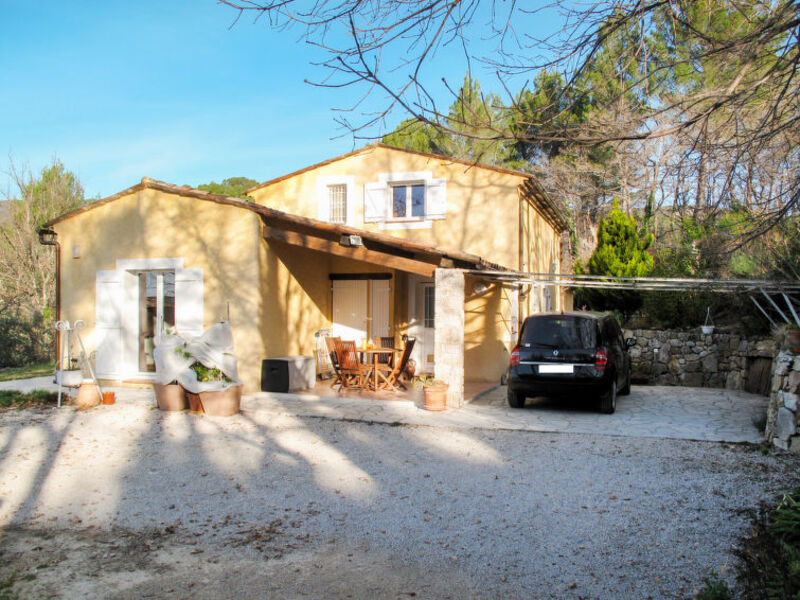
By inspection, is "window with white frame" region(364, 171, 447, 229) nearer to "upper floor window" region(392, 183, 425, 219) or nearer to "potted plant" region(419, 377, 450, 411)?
"upper floor window" region(392, 183, 425, 219)

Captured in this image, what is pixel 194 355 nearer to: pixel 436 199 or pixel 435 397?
pixel 435 397

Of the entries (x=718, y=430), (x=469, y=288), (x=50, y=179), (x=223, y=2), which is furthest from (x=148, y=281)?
(x=50, y=179)

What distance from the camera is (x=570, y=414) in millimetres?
9078

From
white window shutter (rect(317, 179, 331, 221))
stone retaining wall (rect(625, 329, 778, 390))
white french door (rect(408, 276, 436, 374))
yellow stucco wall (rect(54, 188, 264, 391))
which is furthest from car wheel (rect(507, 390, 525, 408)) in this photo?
stone retaining wall (rect(625, 329, 778, 390))

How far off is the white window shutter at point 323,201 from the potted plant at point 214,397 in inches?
235

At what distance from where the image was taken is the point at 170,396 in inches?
354

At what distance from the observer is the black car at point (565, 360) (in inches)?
341

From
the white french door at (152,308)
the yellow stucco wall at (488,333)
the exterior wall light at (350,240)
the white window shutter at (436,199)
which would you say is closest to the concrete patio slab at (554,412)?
the white french door at (152,308)

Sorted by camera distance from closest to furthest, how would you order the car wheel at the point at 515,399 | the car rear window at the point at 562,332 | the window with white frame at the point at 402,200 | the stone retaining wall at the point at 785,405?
the stone retaining wall at the point at 785,405 → the car rear window at the point at 562,332 → the car wheel at the point at 515,399 → the window with white frame at the point at 402,200

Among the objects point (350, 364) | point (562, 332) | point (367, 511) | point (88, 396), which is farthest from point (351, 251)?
point (367, 511)

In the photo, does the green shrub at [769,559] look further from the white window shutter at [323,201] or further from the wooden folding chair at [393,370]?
the white window shutter at [323,201]

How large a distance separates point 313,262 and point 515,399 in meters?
5.60

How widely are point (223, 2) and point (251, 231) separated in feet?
24.5

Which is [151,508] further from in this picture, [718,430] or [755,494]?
[718,430]
